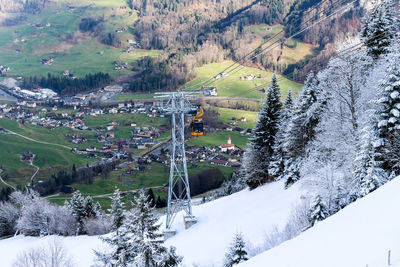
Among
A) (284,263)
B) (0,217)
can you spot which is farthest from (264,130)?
(0,217)

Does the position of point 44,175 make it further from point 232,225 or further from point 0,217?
point 232,225

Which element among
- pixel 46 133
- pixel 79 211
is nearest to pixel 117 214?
pixel 79 211

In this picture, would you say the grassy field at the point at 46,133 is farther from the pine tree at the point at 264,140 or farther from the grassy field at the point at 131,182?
the pine tree at the point at 264,140

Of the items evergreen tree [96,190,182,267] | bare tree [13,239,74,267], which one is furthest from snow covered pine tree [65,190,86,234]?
evergreen tree [96,190,182,267]

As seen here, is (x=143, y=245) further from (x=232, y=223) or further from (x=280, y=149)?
(x=280, y=149)

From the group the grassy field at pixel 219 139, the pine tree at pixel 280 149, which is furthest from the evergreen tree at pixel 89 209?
the grassy field at pixel 219 139

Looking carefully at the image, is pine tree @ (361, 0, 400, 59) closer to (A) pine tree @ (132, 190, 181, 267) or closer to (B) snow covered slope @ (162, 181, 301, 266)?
(B) snow covered slope @ (162, 181, 301, 266)

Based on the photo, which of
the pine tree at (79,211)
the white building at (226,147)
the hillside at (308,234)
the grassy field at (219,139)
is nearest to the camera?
the hillside at (308,234)
